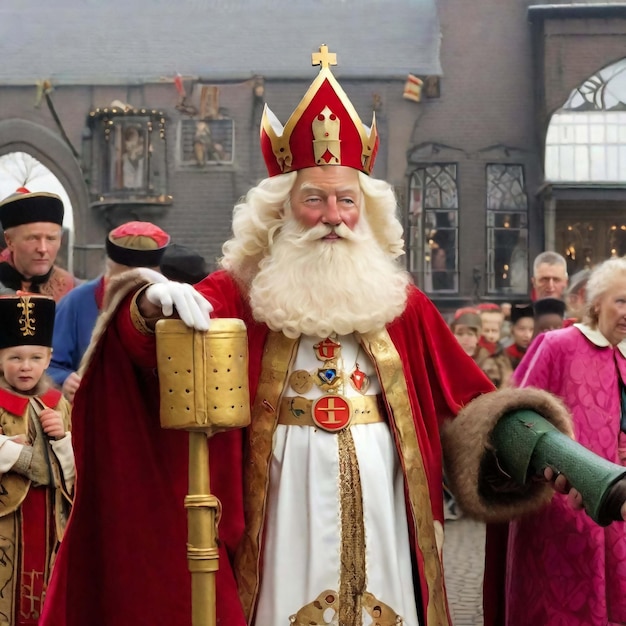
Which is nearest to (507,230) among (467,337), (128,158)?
(467,337)

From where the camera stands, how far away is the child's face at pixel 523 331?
325 inches

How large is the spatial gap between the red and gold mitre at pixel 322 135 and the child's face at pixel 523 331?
15.4ft

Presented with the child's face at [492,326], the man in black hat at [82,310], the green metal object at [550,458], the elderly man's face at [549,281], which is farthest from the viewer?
the child's face at [492,326]

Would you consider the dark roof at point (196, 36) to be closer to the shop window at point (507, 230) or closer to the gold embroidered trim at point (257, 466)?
the shop window at point (507, 230)

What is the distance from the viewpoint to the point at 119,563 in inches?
135

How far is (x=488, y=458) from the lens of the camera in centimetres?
364

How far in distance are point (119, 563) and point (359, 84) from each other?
7.68 m

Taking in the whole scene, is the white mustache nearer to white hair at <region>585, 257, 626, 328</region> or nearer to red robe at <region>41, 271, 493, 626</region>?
red robe at <region>41, 271, 493, 626</region>

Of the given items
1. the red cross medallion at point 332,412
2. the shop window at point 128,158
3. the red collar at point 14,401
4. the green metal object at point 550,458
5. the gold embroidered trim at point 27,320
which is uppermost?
the shop window at point 128,158

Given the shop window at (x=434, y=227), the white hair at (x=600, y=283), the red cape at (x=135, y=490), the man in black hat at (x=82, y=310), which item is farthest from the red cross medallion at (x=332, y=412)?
the shop window at (x=434, y=227)

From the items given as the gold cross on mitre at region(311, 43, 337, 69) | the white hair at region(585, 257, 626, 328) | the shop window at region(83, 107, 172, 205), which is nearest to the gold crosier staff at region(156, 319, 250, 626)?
the gold cross on mitre at region(311, 43, 337, 69)

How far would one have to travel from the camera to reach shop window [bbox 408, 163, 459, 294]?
10.4 m

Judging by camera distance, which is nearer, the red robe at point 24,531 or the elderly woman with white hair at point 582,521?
the elderly woman with white hair at point 582,521

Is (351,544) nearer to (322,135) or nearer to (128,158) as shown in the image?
(322,135)
